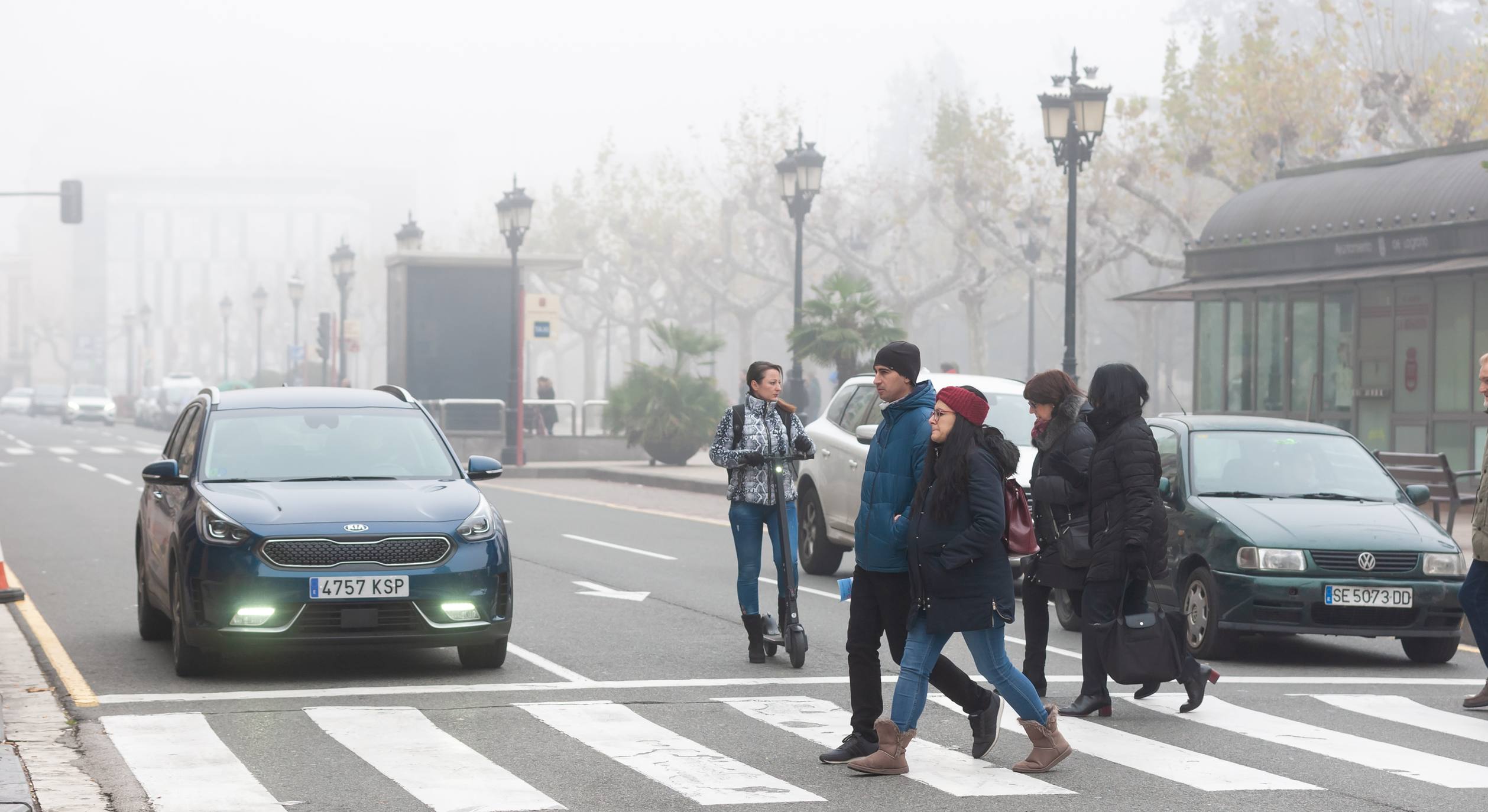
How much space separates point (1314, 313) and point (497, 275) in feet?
66.1

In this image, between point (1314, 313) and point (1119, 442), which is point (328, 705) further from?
point (1314, 313)

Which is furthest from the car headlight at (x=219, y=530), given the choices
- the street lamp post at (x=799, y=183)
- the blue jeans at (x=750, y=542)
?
the street lamp post at (x=799, y=183)

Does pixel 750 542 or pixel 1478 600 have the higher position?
pixel 750 542

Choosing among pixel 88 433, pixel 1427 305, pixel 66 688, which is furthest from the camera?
pixel 88 433

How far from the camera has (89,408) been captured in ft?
256

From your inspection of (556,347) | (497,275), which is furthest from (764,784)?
(556,347)

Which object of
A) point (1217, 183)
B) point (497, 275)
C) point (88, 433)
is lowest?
point (88, 433)

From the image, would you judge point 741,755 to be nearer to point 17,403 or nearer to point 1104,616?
point 1104,616

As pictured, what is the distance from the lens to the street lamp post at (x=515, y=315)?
36312 millimetres

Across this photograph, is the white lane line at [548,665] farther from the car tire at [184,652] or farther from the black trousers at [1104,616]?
the black trousers at [1104,616]

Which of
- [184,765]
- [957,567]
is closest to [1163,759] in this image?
[957,567]

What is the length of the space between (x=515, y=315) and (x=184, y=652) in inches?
1070

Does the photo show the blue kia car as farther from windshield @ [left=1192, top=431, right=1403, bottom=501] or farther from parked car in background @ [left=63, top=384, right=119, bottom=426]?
parked car in background @ [left=63, top=384, right=119, bottom=426]

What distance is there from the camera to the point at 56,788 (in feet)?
24.1
